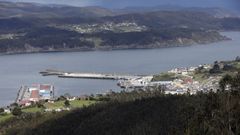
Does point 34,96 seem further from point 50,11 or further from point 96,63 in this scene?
point 50,11

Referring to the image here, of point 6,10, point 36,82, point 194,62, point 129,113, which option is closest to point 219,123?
point 129,113

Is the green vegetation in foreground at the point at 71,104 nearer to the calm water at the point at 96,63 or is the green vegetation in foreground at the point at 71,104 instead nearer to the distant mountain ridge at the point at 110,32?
the calm water at the point at 96,63

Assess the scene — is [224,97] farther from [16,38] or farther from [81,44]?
[16,38]

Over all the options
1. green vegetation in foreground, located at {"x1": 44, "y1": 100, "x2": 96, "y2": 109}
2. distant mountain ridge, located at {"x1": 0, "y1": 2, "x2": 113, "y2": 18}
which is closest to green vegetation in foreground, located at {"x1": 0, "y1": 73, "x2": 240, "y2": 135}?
green vegetation in foreground, located at {"x1": 44, "y1": 100, "x2": 96, "y2": 109}

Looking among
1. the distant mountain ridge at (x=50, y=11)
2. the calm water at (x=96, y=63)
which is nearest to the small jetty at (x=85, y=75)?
the calm water at (x=96, y=63)

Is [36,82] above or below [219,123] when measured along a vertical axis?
below

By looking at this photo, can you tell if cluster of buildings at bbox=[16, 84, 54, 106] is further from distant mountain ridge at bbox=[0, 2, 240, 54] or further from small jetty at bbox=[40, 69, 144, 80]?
distant mountain ridge at bbox=[0, 2, 240, 54]

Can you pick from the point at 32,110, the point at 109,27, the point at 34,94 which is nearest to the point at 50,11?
the point at 109,27
